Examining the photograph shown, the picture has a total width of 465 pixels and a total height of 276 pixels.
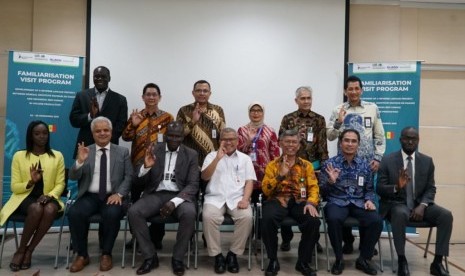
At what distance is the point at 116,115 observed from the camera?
14.1 ft

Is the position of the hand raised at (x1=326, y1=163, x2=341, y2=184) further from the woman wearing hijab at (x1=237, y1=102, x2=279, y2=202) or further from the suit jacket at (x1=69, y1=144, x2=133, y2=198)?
the suit jacket at (x1=69, y1=144, x2=133, y2=198)

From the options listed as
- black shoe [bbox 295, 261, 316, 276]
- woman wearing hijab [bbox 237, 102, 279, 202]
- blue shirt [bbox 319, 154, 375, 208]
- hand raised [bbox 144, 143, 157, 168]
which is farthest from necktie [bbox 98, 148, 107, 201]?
blue shirt [bbox 319, 154, 375, 208]

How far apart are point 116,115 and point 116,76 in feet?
2.99

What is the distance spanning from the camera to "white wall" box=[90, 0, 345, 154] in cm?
504

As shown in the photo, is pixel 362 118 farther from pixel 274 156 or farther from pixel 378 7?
pixel 378 7

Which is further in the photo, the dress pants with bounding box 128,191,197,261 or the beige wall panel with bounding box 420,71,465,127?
the beige wall panel with bounding box 420,71,465,127

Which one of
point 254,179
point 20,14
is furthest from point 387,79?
point 20,14

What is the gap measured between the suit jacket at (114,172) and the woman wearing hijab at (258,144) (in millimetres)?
1175

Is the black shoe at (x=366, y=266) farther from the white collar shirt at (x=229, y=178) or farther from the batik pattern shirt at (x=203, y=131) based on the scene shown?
the batik pattern shirt at (x=203, y=131)

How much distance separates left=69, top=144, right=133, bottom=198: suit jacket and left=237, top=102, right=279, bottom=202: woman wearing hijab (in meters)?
1.17

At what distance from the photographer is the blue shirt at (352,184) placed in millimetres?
3785

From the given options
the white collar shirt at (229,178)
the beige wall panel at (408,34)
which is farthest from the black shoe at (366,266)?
the beige wall panel at (408,34)

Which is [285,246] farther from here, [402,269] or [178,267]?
[178,267]

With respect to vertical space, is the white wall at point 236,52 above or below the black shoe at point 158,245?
above
